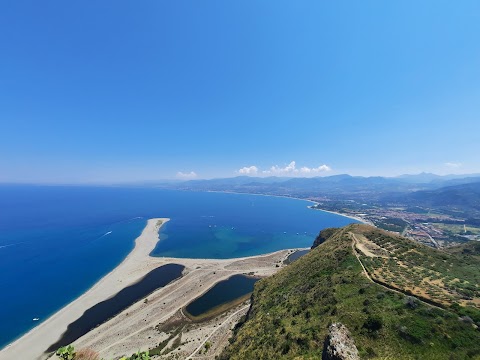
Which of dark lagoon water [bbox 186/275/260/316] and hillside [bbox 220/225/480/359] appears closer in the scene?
hillside [bbox 220/225/480/359]

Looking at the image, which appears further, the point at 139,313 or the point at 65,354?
the point at 139,313

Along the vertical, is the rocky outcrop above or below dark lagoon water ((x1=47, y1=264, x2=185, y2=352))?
above

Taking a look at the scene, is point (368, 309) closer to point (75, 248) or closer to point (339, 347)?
point (339, 347)

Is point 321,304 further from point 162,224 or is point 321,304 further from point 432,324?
point 162,224

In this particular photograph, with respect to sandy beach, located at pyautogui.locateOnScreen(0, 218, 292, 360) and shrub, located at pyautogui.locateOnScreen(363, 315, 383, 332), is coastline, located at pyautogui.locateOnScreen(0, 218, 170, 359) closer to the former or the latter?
sandy beach, located at pyautogui.locateOnScreen(0, 218, 292, 360)

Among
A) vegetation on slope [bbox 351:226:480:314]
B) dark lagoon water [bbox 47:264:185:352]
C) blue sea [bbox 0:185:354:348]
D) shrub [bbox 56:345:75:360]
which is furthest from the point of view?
blue sea [bbox 0:185:354:348]

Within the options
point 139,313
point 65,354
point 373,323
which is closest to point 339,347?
point 373,323

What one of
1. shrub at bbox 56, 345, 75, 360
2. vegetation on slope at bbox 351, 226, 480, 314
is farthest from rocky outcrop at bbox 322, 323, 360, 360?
shrub at bbox 56, 345, 75, 360

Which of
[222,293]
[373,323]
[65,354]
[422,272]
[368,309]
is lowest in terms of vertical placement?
[222,293]

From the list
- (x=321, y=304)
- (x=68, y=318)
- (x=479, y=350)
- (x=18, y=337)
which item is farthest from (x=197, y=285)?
(x=479, y=350)
